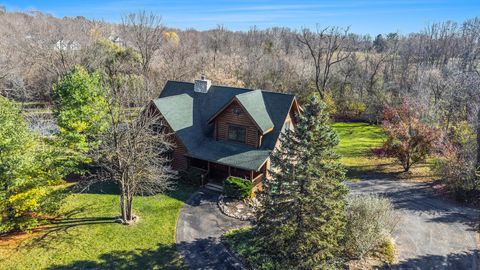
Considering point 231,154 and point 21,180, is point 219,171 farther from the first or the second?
point 21,180

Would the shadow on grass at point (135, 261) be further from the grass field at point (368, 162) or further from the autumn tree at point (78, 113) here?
the grass field at point (368, 162)

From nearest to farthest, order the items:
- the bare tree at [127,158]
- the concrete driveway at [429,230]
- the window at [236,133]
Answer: the concrete driveway at [429,230] < the bare tree at [127,158] < the window at [236,133]

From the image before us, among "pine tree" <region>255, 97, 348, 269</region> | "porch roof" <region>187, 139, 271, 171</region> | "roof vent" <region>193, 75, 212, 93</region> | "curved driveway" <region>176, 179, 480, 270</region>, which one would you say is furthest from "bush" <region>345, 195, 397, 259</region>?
"roof vent" <region>193, 75, 212, 93</region>

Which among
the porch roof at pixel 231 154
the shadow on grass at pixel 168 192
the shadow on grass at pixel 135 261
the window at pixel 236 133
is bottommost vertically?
the shadow on grass at pixel 135 261

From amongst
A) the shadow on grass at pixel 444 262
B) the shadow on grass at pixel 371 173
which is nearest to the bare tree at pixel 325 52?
the shadow on grass at pixel 371 173

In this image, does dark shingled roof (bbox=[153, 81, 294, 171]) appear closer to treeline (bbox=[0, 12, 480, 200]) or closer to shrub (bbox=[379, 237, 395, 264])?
shrub (bbox=[379, 237, 395, 264])

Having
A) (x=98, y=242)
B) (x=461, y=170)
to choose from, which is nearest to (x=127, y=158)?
(x=98, y=242)

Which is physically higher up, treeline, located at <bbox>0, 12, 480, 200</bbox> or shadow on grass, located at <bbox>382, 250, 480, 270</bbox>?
treeline, located at <bbox>0, 12, 480, 200</bbox>
